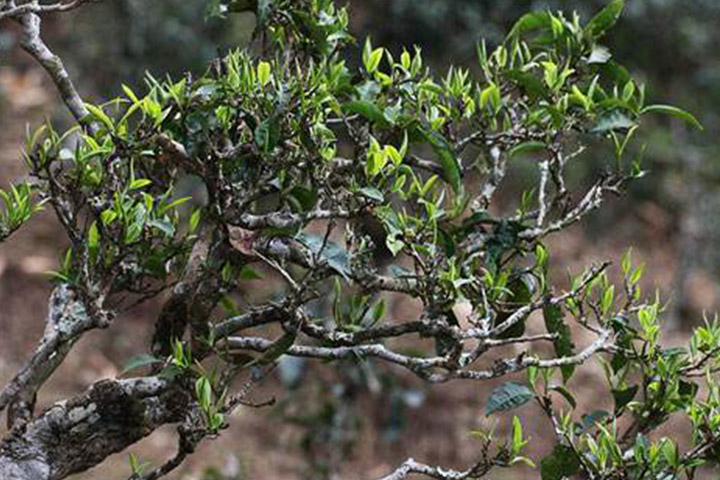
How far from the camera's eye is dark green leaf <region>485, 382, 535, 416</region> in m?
1.51

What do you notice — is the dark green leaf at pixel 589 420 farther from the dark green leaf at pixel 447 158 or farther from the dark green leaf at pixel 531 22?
the dark green leaf at pixel 531 22

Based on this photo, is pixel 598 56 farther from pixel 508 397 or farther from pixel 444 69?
pixel 444 69

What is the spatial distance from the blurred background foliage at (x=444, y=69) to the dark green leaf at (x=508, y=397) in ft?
4.48

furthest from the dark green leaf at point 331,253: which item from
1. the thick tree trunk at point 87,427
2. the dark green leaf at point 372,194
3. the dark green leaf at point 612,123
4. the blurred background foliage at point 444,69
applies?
the blurred background foliage at point 444,69

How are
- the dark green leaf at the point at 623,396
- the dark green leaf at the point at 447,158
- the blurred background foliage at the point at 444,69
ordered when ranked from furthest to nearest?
the blurred background foliage at the point at 444,69 < the dark green leaf at the point at 623,396 < the dark green leaf at the point at 447,158

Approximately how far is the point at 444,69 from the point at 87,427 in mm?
2322

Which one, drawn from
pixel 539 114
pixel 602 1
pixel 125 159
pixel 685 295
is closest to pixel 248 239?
pixel 125 159

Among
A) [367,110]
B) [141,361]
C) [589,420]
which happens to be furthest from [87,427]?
[589,420]

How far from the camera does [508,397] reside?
1514mm

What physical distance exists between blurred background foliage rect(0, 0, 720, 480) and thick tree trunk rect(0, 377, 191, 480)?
131cm

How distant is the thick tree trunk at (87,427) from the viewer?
1.46m

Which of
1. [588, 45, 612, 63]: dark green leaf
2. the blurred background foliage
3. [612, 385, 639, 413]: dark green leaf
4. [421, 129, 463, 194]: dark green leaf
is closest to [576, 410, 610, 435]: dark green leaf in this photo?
[612, 385, 639, 413]: dark green leaf

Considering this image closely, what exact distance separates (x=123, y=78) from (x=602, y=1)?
63.0 inches

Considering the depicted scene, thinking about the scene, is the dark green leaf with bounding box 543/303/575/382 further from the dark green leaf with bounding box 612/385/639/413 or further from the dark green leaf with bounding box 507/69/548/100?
the dark green leaf with bounding box 507/69/548/100
